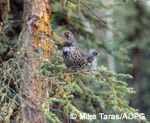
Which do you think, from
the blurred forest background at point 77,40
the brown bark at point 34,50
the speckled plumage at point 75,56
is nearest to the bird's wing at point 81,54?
the speckled plumage at point 75,56

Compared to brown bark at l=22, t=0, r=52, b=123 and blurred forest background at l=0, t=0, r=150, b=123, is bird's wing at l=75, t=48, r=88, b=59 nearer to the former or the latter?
blurred forest background at l=0, t=0, r=150, b=123

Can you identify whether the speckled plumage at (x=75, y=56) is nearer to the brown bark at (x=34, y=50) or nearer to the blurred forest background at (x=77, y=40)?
the blurred forest background at (x=77, y=40)

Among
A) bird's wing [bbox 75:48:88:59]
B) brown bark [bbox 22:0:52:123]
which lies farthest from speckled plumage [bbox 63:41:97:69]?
brown bark [bbox 22:0:52:123]

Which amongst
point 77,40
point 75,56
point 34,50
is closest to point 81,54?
point 75,56

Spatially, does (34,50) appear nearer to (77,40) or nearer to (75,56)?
(75,56)

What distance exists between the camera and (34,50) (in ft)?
19.0

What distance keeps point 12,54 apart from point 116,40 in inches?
119

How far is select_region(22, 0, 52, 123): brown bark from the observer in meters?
5.48

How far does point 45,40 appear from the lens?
5898mm

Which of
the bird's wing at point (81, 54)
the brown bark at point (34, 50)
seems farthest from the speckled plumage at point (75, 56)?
the brown bark at point (34, 50)

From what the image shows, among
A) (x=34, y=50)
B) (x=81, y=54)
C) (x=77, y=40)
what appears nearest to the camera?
(x=81, y=54)

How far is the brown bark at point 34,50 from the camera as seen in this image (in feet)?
18.0

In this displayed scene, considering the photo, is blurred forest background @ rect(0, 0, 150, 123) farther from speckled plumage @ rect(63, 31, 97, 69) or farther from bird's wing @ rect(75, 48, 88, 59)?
bird's wing @ rect(75, 48, 88, 59)

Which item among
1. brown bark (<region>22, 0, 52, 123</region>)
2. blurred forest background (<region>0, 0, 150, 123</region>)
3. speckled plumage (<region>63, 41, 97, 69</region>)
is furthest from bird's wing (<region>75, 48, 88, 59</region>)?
brown bark (<region>22, 0, 52, 123</region>)
